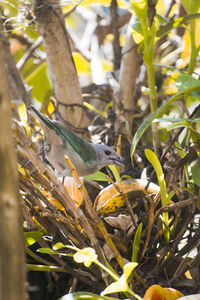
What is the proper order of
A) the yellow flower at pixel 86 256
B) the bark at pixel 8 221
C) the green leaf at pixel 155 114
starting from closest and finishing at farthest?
1. the bark at pixel 8 221
2. the yellow flower at pixel 86 256
3. the green leaf at pixel 155 114

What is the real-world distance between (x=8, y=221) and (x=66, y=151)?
442mm

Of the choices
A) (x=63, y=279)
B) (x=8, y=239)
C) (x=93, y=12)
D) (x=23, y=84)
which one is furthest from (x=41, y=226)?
(x=93, y=12)

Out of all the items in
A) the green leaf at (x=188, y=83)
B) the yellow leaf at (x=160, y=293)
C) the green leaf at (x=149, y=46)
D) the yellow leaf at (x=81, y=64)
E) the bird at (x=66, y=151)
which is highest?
the green leaf at (x=149, y=46)

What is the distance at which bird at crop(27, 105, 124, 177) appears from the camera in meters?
0.73

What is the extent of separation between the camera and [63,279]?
695 millimetres

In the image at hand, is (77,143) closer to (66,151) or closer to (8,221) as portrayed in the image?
(66,151)

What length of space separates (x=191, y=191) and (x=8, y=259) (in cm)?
44

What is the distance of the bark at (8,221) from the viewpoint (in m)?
0.30

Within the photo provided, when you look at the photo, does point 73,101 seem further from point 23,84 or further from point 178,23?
point 178,23

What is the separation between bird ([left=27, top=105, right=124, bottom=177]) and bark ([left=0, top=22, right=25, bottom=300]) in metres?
0.37

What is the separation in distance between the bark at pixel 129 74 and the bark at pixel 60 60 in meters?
0.14

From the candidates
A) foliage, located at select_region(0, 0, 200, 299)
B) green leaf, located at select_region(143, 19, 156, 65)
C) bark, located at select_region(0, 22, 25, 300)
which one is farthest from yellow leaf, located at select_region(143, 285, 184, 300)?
green leaf, located at select_region(143, 19, 156, 65)

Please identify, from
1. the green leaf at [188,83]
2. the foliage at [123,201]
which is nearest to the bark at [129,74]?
the foliage at [123,201]

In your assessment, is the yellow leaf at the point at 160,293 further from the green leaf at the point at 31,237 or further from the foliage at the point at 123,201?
the green leaf at the point at 31,237
